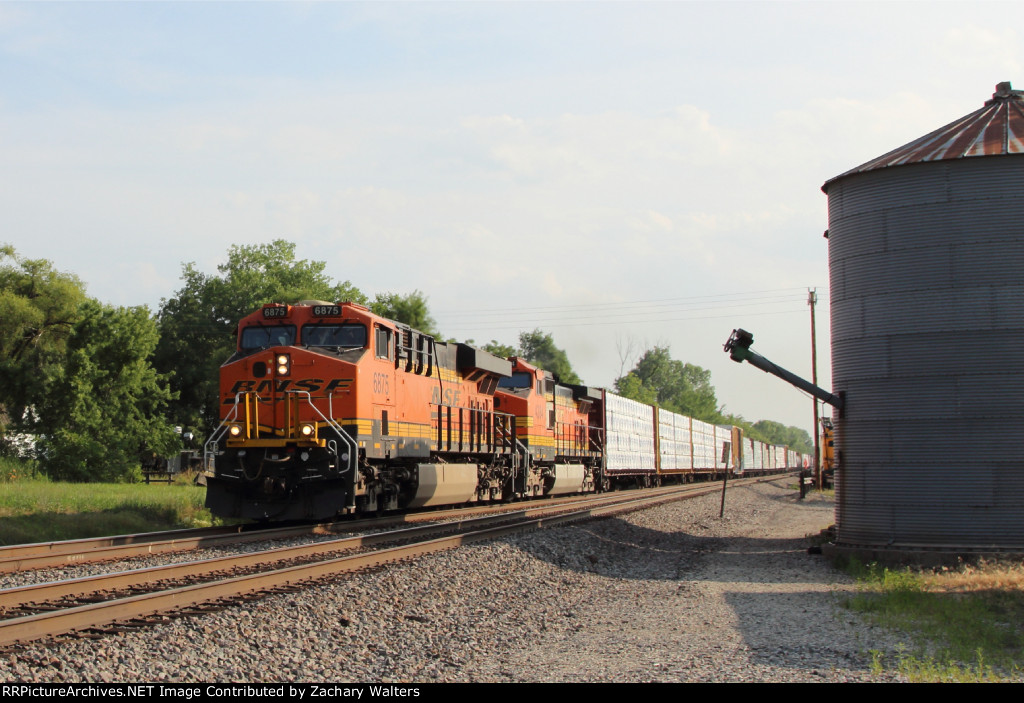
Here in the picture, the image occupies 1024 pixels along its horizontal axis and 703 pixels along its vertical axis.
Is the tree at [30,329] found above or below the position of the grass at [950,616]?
above

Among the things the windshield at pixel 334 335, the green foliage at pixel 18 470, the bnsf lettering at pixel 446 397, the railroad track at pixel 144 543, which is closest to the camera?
the railroad track at pixel 144 543

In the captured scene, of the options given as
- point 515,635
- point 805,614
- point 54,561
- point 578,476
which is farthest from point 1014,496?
point 578,476

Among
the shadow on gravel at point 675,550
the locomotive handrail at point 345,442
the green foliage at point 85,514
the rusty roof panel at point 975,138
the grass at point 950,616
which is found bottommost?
the shadow on gravel at point 675,550

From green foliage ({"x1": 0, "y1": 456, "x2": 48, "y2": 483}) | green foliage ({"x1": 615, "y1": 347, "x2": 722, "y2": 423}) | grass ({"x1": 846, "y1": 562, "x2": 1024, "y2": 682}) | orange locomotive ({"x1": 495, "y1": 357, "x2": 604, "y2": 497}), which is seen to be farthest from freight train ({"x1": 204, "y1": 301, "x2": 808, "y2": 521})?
green foliage ({"x1": 615, "y1": 347, "x2": 722, "y2": 423})

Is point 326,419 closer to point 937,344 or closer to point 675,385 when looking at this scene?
point 937,344

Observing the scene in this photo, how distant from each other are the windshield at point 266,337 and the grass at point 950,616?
10.4 metres

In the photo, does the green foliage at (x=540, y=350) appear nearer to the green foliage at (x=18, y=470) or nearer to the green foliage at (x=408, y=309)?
the green foliage at (x=408, y=309)

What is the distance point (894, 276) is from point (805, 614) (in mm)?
6491

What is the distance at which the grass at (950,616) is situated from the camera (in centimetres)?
719

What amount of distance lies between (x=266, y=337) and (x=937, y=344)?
11450 millimetres

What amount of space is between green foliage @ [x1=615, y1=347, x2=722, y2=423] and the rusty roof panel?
88.4 meters

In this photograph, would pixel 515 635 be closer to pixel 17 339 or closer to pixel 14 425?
pixel 14 425

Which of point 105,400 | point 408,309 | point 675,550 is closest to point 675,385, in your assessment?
point 408,309

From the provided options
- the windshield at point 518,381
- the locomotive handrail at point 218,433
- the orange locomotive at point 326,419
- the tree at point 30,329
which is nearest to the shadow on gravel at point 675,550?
the orange locomotive at point 326,419
